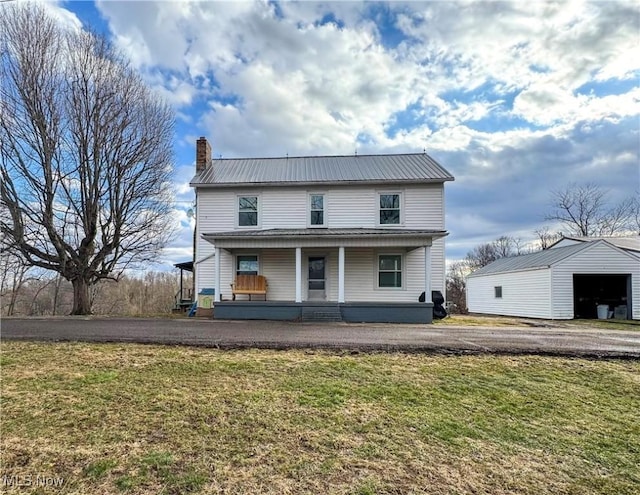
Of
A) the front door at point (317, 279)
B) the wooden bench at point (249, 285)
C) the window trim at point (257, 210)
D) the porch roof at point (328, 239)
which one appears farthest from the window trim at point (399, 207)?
the wooden bench at point (249, 285)

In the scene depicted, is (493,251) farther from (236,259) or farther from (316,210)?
(236,259)

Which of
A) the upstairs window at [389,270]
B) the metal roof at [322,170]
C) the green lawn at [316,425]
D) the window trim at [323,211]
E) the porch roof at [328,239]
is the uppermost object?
the metal roof at [322,170]

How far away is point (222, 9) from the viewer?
30.4ft

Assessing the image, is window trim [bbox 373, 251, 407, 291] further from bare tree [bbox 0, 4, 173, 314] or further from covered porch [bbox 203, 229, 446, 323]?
bare tree [bbox 0, 4, 173, 314]

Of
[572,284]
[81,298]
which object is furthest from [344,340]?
[572,284]

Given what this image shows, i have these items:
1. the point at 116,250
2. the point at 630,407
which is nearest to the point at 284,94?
the point at 116,250

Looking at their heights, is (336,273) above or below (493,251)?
below

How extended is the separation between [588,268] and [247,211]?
16.2 meters

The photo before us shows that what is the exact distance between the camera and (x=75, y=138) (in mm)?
14938

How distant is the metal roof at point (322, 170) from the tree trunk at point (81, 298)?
667 cm

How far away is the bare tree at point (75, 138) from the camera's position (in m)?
14.0

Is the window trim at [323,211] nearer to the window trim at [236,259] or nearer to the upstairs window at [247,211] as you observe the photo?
the upstairs window at [247,211]

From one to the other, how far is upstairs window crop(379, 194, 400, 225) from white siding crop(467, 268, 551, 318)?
863cm

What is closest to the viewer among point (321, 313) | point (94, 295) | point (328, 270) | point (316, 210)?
point (321, 313)
